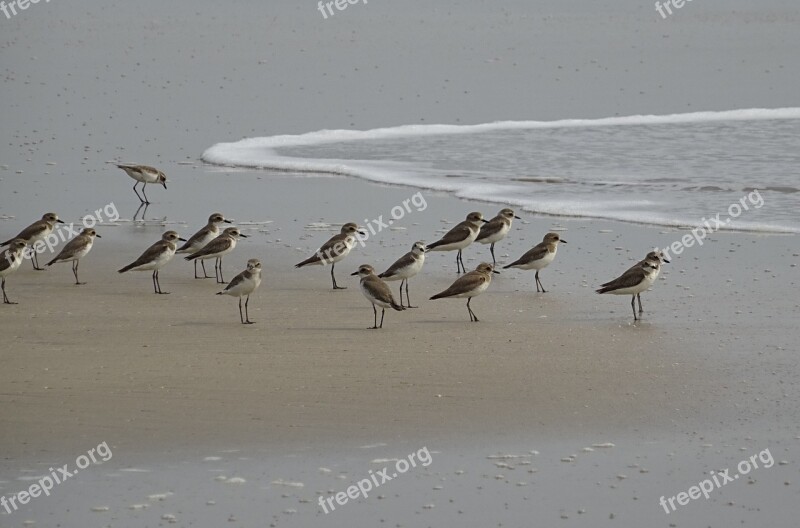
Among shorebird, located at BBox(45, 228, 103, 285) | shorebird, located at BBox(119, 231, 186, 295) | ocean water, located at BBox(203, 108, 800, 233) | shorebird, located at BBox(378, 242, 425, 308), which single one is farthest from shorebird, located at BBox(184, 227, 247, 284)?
ocean water, located at BBox(203, 108, 800, 233)

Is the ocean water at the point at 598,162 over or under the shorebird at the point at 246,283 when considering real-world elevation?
under

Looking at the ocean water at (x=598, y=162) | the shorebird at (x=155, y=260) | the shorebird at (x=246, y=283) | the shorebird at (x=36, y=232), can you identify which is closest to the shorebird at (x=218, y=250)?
the shorebird at (x=155, y=260)

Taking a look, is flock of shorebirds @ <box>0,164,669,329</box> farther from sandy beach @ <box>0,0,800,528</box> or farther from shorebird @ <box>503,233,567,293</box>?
sandy beach @ <box>0,0,800,528</box>

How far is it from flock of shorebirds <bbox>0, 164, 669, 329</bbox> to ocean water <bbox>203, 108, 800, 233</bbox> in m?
2.59

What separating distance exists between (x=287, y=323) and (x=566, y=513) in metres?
4.32

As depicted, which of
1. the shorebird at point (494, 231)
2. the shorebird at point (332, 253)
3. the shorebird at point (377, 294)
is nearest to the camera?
the shorebird at point (377, 294)

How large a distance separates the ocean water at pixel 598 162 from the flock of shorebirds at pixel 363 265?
2586 millimetres

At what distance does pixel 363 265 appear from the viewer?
1102cm

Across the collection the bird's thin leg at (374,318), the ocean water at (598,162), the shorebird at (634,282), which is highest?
the shorebird at (634,282)

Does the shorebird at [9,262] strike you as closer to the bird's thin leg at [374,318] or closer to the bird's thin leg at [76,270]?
the bird's thin leg at [76,270]

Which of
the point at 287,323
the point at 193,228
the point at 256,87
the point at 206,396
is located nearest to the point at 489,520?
the point at 206,396

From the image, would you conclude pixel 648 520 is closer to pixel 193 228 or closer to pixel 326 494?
pixel 326 494

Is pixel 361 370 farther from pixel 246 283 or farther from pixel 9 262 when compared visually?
pixel 9 262

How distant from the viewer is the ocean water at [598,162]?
15297mm
